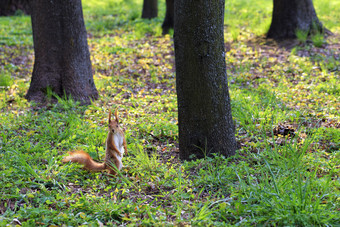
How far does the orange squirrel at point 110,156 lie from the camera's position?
147 inches

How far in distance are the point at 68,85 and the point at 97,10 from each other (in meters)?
9.91

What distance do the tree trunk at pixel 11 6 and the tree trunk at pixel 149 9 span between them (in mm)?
6049

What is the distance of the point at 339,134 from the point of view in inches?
167

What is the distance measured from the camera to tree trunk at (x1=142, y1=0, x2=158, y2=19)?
1248 cm

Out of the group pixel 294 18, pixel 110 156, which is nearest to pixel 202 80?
pixel 110 156

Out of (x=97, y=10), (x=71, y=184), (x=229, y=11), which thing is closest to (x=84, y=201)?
(x=71, y=184)

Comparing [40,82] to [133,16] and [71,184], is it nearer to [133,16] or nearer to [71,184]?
[71,184]

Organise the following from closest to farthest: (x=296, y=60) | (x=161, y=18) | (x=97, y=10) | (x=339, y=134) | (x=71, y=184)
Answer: (x=71, y=184) → (x=339, y=134) → (x=296, y=60) → (x=161, y=18) → (x=97, y=10)

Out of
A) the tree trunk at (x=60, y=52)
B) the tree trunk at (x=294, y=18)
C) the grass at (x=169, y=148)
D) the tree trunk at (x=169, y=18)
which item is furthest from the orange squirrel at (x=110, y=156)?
the tree trunk at (x=169, y=18)

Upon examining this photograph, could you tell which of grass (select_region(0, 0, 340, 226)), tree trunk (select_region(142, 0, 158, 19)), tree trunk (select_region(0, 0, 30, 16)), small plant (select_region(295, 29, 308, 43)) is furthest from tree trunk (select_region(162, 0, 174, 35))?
tree trunk (select_region(0, 0, 30, 16))

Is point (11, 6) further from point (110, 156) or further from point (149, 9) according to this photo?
point (110, 156)

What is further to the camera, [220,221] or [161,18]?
[161,18]

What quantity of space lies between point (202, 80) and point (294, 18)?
5945mm

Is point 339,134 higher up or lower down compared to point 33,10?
lower down
